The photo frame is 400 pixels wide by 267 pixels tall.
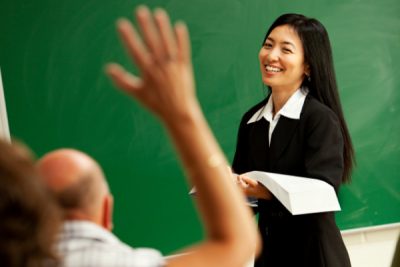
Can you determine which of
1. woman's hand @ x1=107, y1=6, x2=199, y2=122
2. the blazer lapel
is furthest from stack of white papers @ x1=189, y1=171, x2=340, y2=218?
woman's hand @ x1=107, y1=6, x2=199, y2=122

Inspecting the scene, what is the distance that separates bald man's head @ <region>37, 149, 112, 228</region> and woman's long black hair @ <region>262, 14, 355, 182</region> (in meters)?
1.55

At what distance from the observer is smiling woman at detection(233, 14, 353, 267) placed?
7.02 ft

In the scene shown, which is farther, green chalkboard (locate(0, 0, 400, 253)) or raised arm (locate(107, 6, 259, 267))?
green chalkboard (locate(0, 0, 400, 253))

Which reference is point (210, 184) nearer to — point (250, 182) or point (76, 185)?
point (76, 185)

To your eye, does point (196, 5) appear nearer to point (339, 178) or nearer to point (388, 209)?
point (339, 178)

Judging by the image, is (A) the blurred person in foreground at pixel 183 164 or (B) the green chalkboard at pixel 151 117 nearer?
(A) the blurred person in foreground at pixel 183 164

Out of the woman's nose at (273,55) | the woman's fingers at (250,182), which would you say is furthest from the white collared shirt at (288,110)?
the woman's fingers at (250,182)

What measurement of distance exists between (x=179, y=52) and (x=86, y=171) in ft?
0.84

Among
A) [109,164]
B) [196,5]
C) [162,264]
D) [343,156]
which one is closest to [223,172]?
[162,264]

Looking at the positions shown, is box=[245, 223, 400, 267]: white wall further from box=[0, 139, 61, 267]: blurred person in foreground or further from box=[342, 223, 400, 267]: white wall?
box=[0, 139, 61, 267]: blurred person in foreground

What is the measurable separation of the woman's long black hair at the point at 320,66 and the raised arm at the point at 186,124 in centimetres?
155

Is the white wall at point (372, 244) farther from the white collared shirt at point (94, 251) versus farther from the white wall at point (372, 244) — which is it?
the white collared shirt at point (94, 251)

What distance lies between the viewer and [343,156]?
2.30 metres

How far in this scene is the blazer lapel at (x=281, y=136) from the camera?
221 cm
